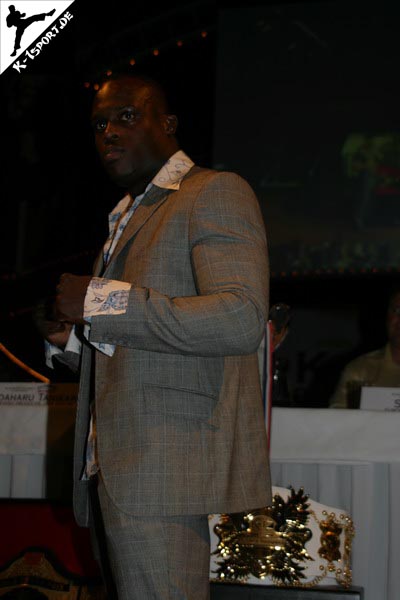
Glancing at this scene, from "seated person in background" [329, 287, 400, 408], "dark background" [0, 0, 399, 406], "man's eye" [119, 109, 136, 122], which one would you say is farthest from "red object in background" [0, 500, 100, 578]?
"dark background" [0, 0, 399, 406]

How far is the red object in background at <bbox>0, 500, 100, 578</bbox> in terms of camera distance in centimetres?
214

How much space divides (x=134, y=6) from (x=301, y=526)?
5028mm

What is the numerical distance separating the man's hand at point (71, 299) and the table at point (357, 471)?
3.32 feet

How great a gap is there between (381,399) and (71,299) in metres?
1.32

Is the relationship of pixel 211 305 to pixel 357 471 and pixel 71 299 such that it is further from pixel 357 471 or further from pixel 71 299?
pixel 357 471

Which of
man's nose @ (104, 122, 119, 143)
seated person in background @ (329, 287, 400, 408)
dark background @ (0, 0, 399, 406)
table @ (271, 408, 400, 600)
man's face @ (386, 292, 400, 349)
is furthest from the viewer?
dark background @ (0, 0, 399, 406)

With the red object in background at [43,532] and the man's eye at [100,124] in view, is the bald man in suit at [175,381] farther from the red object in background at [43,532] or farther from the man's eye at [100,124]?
the red object in background at [43,532]

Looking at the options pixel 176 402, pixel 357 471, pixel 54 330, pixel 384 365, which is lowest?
pixel 357 471

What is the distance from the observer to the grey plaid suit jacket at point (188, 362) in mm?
1298

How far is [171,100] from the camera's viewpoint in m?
6.38

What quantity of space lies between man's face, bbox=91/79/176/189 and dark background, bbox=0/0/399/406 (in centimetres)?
443

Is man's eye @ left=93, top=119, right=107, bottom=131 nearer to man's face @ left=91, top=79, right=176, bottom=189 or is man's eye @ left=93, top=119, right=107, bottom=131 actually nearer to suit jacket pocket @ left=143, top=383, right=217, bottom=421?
man's face @ left=91, top=79, right=176, bottom=189
